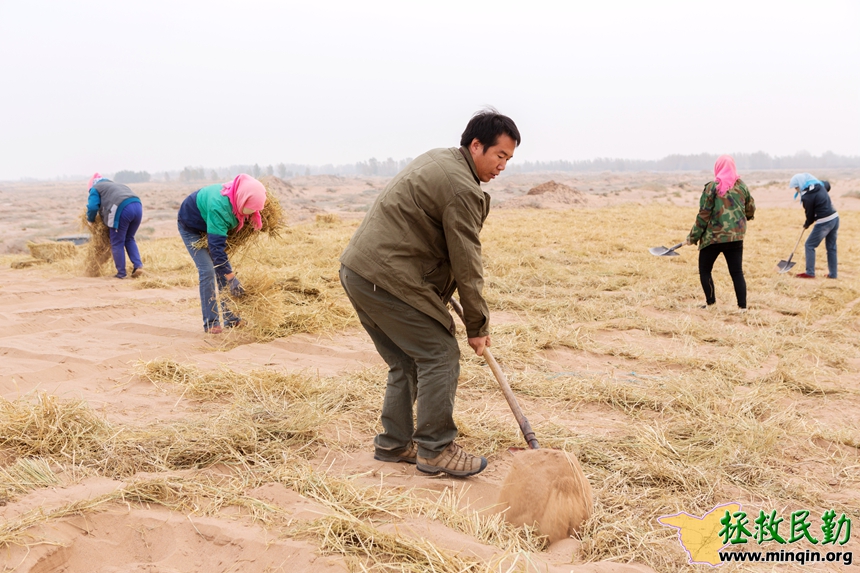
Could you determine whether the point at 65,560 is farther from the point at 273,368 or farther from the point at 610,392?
the point at 610,392

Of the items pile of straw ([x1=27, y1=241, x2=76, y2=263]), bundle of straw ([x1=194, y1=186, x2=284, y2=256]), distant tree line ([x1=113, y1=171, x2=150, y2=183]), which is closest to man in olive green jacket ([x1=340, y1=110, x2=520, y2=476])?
bundle of straw ([x1=194, y1=186, x2=284, y2=256])

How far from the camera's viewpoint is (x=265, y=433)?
3.17 m

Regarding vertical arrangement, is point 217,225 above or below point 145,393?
above

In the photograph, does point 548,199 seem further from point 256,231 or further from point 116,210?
point 256,231

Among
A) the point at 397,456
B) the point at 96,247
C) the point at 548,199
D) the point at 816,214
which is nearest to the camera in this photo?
the point at 397,456

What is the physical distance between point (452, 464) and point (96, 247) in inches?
266

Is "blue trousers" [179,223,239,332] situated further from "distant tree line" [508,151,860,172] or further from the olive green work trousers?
"distant tree line" [508,151,860,172]

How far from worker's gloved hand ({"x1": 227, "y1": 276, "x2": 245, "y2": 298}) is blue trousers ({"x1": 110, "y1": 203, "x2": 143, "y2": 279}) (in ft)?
9.59

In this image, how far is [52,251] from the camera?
931 centimetres

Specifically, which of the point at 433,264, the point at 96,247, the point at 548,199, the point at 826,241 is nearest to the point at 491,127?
the point at 433,264

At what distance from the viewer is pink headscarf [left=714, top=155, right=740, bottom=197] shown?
5949mm

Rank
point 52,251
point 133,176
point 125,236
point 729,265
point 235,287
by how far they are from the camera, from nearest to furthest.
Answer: point 235,287 < point 729,265 < point 125,236 < point 52,251 < point 133,176

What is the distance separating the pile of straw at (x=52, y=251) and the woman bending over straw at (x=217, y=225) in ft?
17.3

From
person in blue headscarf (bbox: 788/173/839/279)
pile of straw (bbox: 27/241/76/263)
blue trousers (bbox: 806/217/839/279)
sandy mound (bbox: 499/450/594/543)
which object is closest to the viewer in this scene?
sandy mound (bbox: 499/450/594/543)
